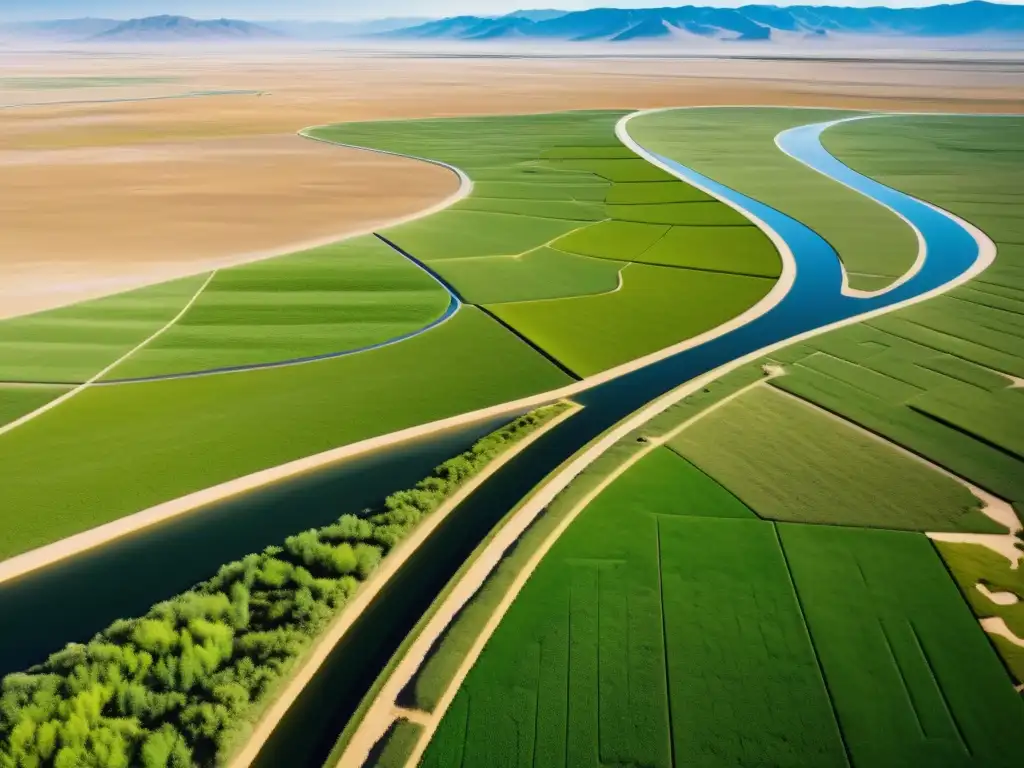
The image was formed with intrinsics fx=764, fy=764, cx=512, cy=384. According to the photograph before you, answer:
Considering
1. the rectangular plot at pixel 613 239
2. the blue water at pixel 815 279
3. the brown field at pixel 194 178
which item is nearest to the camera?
the blue water at pixel 815 279

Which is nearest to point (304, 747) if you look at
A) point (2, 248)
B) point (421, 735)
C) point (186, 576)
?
point (421, 735)

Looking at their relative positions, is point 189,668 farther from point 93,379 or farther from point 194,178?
point 194,178

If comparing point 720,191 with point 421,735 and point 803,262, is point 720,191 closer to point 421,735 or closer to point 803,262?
point 803,262

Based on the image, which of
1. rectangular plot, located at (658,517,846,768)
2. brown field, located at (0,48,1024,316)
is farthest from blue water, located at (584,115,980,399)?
brown field, located at (0,48,1024,316)

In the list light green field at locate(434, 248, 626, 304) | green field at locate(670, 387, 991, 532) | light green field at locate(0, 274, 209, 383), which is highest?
light green field at locate(434, 248, 626, 304)

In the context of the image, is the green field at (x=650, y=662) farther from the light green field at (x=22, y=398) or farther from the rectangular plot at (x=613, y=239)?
the rectangular plot at (x=613, y=239)

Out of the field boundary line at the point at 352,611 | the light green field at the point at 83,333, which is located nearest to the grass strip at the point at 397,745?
the field boundary line at the point at 352,611

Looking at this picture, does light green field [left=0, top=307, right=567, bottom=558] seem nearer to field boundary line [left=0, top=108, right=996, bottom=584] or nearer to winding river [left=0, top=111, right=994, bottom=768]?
field boundary line [left=0, top=108, right=996, bottom=584]
